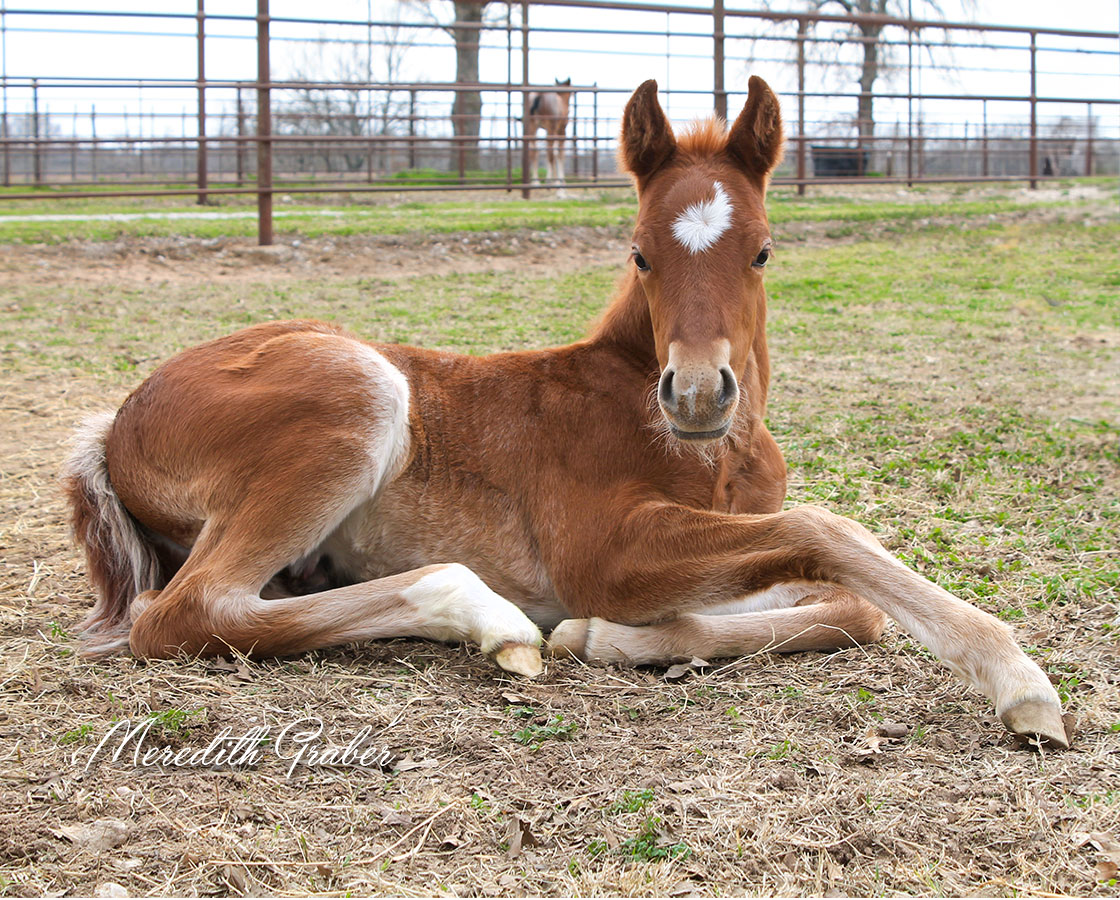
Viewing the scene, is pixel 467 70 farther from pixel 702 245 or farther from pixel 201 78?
pixel 702 245

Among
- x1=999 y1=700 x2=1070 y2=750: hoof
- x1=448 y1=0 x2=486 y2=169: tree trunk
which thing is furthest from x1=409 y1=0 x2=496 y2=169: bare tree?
x1=999 y1=700 x2=1070 y2=750: hoof

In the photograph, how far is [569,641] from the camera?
3.16 metres

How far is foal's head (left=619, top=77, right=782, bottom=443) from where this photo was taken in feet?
9.34

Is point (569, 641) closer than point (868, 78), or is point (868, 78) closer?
point (569, 641)

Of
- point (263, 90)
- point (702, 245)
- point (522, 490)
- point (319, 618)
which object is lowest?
point (319, 618)

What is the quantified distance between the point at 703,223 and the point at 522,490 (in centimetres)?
109

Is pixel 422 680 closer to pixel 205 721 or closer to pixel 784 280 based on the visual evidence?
pixel 205 721

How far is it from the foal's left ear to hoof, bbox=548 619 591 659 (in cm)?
168

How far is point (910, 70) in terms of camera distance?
16312 millimetres

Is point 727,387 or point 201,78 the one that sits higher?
point 201,78

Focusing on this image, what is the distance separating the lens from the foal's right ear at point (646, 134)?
3.41m

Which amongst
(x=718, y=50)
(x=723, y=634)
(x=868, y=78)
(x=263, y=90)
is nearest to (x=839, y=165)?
(x=868, y=78)

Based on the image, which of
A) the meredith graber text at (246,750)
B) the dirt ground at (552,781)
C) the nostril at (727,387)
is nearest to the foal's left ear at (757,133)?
the nostril at (727,387)

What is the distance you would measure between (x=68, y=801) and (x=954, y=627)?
224cm
